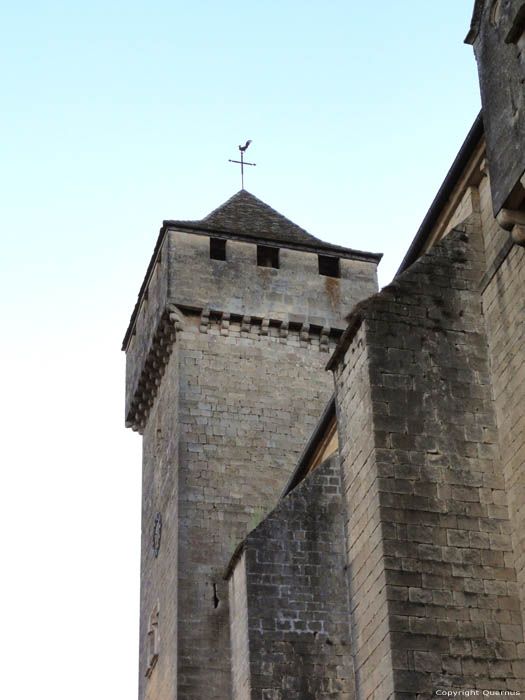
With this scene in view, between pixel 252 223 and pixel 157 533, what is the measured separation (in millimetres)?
5775

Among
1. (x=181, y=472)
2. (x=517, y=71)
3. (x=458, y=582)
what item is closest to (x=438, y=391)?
(x=458, y=582)

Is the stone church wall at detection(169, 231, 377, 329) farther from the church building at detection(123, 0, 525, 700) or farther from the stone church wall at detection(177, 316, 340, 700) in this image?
the stone church wall at detection(177, 316, 340, 700)

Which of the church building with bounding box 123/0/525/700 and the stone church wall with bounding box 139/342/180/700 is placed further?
the stone church wall with bounding box 139/342/180/700

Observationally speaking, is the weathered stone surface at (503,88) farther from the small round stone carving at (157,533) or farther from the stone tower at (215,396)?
the small round stone carving at (157,533)

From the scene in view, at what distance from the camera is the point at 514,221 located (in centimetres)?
A: 1062

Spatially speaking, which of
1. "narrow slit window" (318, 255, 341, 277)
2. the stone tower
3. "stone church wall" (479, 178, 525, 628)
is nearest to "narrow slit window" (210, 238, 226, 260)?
the stone tower

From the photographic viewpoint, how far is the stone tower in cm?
1835

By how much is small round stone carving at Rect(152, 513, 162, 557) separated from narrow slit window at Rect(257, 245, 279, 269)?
14.9 feet

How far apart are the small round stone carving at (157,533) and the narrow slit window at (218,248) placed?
4.33 meters

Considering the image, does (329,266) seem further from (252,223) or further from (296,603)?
(296,603)

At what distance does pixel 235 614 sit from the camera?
16297mm

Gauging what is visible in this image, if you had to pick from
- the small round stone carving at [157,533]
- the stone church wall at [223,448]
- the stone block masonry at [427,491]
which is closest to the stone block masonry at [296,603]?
the stone church wall at [223,448]

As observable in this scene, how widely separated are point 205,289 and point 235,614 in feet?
20.4

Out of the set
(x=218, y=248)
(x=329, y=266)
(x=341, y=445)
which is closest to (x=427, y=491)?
(x=341, y=445)
